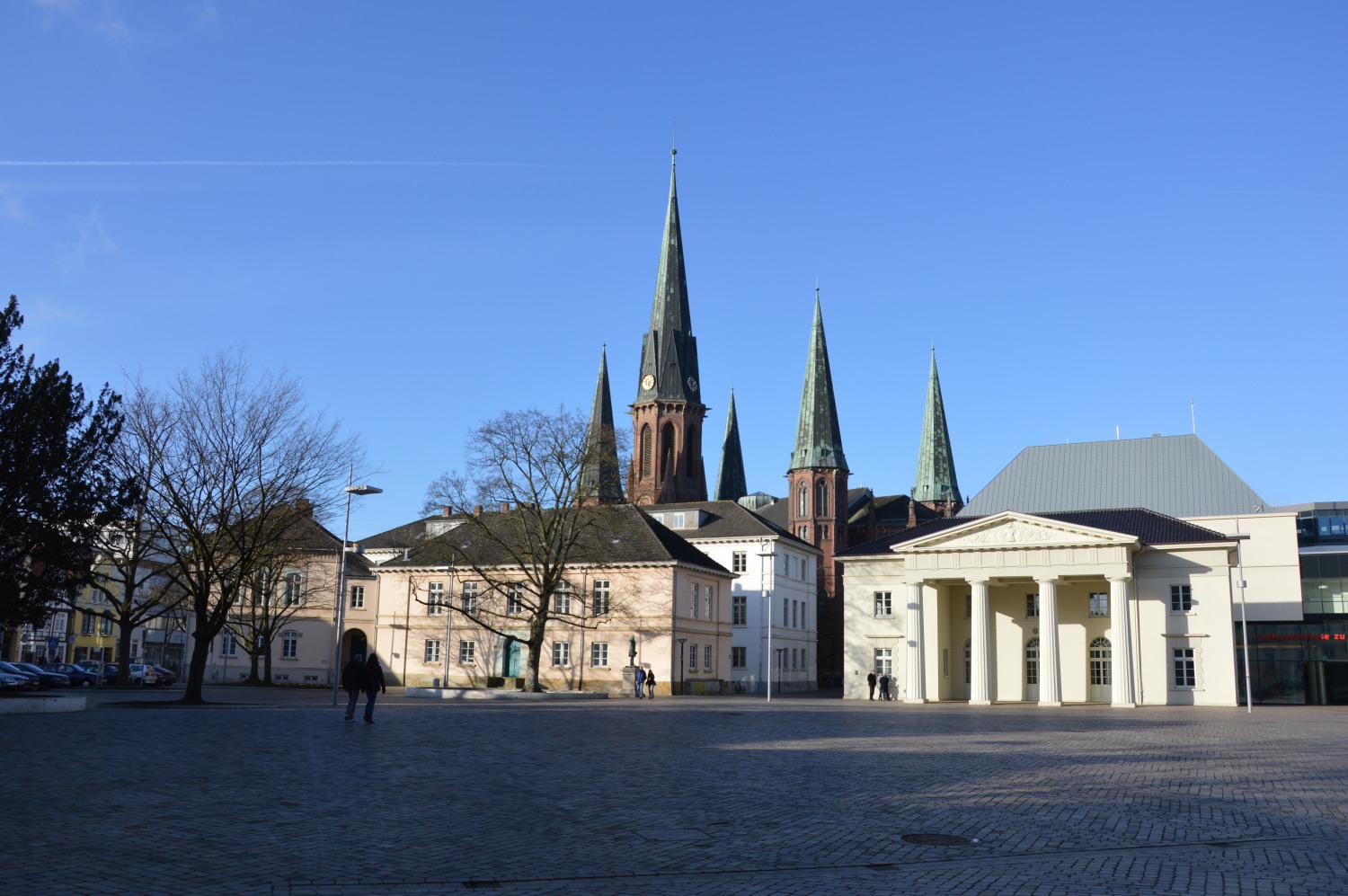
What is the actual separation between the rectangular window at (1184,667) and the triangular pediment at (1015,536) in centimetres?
693

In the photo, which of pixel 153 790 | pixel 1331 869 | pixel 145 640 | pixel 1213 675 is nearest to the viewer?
pixel 1331 869

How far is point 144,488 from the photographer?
3809 centimetres

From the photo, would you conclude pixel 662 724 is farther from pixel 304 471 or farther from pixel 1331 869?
pixel 1331 869

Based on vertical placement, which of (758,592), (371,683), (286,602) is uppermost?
(758,592)

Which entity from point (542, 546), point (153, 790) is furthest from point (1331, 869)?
point (542, 546)

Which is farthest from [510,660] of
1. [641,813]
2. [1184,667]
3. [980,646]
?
[641,813]

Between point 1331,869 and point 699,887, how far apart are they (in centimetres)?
569

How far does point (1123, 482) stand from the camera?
244ft

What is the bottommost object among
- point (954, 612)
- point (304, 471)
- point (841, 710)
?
point (841, 710)

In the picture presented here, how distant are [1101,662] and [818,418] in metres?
60.1

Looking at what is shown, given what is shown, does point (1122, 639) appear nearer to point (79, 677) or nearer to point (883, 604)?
point (883, 604)

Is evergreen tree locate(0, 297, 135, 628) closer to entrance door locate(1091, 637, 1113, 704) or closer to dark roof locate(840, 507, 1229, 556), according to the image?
dark roof locate(840, 507, 1229, 556)

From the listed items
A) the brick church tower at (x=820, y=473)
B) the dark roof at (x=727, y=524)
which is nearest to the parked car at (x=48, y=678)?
the dark roof at (x=727, y=524)

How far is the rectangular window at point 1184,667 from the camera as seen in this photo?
184 ft
